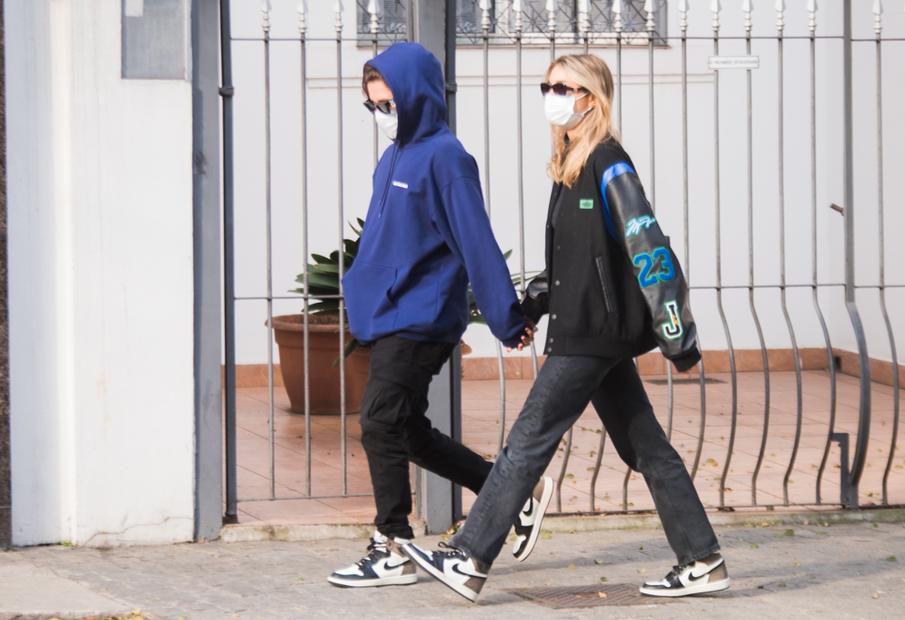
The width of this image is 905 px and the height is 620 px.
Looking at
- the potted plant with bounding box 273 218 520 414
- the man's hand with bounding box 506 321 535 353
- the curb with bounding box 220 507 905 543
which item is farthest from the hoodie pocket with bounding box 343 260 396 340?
the potted plant with bounding box 273 218 520 414

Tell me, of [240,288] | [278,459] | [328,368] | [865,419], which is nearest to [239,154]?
[240,288]

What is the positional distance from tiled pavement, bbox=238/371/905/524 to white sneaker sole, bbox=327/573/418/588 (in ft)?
3.13

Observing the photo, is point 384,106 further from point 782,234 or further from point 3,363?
point 782,234

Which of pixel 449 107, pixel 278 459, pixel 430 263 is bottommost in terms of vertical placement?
pixel 278 459

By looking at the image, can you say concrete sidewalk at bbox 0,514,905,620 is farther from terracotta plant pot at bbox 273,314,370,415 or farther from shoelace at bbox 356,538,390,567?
terracotta plant pot at bbox 273,314,370,415

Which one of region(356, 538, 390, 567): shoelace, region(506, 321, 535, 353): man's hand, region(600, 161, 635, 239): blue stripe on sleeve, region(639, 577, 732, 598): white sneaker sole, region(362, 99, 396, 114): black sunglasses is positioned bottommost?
region(639, 577, 732, 598): white sneaker sole

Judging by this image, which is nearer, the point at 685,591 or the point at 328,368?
the point at 685,591

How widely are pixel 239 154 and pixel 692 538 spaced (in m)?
6.56

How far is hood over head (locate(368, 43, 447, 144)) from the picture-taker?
542 cm

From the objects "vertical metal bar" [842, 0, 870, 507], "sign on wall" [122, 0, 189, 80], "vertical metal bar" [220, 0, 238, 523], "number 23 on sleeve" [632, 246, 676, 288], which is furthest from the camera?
"vertical metal bar" [842, 0, 870, 507]

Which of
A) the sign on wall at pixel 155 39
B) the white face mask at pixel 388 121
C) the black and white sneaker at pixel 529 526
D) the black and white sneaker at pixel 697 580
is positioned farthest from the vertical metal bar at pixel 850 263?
the sign on wall at pixel 155 39

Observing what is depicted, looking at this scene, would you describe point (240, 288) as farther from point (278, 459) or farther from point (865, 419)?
point (865, 419)

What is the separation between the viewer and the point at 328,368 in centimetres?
973

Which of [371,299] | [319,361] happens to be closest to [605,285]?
[371,299]
